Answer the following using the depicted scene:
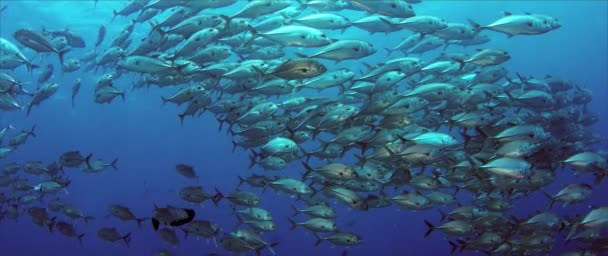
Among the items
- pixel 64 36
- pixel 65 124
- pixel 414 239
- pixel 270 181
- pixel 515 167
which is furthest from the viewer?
pixel 65 124

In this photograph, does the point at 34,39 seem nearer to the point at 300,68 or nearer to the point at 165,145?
the point at 300,68

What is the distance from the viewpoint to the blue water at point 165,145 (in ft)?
94.4

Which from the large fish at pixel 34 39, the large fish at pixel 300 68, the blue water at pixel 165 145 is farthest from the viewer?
the blue water at pixel 165 145

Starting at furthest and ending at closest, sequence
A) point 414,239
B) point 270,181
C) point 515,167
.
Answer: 1. point 414,239
2. point 270,181
3. point 515,167

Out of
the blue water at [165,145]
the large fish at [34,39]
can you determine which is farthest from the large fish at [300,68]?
the blue water at [165,145]

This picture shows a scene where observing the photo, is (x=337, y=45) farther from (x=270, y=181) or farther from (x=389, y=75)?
(x=270, y=181)

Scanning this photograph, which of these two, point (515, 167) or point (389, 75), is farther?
point (389, 75)

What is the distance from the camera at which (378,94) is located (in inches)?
293

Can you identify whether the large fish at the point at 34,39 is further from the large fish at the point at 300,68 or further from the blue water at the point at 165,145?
the blue water at the point at 165,145

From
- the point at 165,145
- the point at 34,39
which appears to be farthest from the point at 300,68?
the point at 165,145

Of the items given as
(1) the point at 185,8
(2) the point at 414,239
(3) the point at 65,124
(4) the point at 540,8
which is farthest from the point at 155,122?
(1) the point at 185,8

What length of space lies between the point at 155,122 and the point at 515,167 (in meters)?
43.7

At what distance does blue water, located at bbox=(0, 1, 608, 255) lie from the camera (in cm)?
2876

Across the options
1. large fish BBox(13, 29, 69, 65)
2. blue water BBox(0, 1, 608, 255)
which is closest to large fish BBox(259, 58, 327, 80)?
large fish BBox(13, 29, 69, 65)
